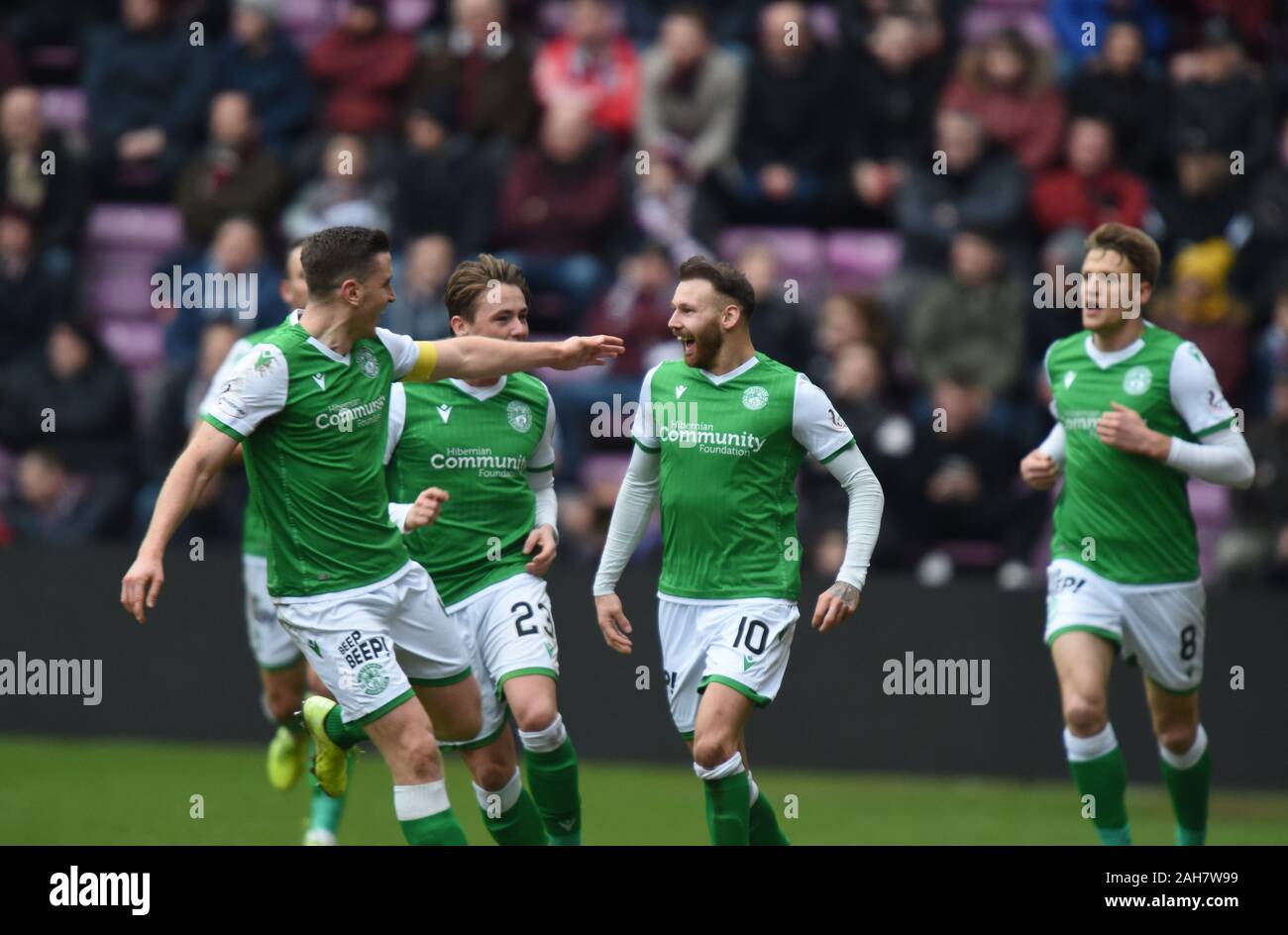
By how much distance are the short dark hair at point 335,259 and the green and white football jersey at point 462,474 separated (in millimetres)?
1213

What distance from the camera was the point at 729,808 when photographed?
24.8 feet

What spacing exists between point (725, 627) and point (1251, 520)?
583 cm

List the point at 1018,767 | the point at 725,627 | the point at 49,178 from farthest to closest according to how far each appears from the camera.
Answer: the point at 49,178, the point at 1018,767, the point at 725,627

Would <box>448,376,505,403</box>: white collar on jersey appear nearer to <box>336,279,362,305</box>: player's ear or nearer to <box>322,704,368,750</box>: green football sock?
<box>336,279,362,305</box>: player's ear

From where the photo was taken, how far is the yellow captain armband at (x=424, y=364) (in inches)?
301

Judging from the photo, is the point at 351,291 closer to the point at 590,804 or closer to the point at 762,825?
the point at 762,825

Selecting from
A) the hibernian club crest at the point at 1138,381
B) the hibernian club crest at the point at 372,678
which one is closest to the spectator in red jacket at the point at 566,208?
the hibernian club crest at the point at 1138,381

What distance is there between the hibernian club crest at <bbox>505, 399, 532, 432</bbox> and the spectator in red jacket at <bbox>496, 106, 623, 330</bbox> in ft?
18.3

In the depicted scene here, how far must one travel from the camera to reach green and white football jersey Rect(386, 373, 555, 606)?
836cm

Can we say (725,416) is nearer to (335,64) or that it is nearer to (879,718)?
(879,718)

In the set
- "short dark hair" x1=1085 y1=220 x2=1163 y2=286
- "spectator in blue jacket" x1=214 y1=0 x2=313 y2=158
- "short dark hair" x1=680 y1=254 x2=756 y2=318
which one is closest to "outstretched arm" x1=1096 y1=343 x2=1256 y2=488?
"short dark hair" x1=1085 y1=220 x2=1163 y2=286

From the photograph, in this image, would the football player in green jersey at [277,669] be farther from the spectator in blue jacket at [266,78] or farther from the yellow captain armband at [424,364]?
the spectator in blue jacket at [266,78]

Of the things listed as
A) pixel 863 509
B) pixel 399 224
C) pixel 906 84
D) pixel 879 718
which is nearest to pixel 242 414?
pixel 863 509

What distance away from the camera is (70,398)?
1386 cm
